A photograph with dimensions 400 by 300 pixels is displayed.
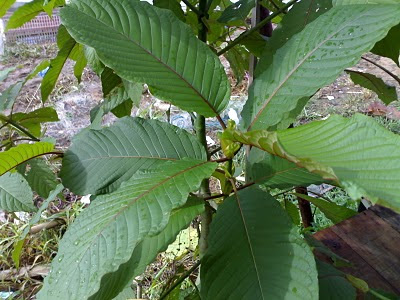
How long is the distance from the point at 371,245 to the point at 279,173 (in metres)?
0.54

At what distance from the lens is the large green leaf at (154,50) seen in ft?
1.97

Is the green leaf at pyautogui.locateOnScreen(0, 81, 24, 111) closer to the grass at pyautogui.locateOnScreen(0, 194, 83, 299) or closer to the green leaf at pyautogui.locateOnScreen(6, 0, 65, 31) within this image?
the green leaf at pyautogui.locateOnScreen(6, 0, 65, 31)

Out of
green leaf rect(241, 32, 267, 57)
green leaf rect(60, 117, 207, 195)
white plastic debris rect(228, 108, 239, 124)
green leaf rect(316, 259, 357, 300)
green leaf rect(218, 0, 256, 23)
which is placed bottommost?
white plastic debris rect(228, 108, 239, 124)

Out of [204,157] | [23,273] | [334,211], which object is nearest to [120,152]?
[204,157]

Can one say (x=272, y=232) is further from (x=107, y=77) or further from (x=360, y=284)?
(x=107, y=77)

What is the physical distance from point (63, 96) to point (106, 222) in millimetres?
2989

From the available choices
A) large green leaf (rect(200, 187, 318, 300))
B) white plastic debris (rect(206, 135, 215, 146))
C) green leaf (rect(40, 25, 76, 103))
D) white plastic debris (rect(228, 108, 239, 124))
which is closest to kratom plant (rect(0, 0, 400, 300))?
large green leaf (rect(200, 187, 318, 300))

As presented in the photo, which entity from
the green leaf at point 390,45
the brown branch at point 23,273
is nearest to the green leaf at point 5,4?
the green leaf at point 390,45

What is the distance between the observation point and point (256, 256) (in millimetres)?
565

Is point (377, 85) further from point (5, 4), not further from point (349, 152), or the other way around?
point (5, 4)

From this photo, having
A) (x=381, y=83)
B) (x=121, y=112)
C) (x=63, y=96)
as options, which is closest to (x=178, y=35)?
(x=121, y=112)

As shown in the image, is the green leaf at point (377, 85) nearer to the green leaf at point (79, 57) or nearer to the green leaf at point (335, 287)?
the green leaf at point (335, 287)

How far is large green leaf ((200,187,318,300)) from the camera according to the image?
535 millimetres

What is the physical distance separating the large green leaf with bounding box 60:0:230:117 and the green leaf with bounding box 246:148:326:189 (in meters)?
0.10
